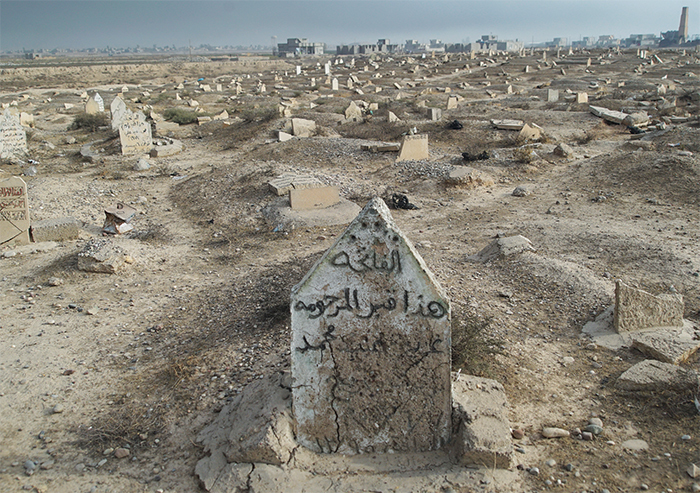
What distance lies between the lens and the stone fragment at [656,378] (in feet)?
12.7

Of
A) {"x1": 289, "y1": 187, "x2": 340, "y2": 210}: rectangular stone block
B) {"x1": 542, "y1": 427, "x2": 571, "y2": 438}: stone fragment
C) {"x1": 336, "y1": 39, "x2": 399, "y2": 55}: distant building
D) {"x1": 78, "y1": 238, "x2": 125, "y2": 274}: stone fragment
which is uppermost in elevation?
{"x1": 336, "y1": 39, "x2": 399, "y2": 55}: distant building

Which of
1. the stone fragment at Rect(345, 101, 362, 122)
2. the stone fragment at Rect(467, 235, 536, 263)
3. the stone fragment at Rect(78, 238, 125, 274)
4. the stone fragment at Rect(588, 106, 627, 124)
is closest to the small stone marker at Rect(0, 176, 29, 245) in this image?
the stone fragment at Rect(78, 238, 125, 274)

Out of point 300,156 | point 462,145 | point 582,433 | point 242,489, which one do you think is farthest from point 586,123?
point 242,489

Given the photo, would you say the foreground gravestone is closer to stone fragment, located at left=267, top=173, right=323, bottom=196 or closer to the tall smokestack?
stone fragment, located at left=267, top=173, right=323, bottom=196

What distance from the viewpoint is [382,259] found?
9.79 feet

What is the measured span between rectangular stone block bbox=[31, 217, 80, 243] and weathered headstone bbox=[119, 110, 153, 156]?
7472 millimetres

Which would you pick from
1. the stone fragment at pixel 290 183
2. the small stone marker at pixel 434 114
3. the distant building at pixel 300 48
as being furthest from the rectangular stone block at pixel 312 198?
the distant building at pixel 300 48

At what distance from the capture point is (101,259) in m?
7.18

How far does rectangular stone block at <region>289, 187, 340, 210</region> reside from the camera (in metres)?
9.62

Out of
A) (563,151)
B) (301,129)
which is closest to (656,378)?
(563,151)

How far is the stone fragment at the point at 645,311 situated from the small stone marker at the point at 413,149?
29.0 feet

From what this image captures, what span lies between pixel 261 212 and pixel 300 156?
428 centimetres

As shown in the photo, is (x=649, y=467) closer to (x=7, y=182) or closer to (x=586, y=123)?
(x=7, y=182)

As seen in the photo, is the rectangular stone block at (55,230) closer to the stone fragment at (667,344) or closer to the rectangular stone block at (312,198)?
the rectangular stone block at (312,198)
